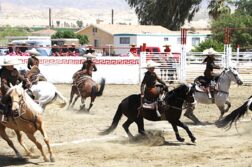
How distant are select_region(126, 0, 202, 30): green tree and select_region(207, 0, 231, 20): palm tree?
28.1ft

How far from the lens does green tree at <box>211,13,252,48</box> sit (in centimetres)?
4622

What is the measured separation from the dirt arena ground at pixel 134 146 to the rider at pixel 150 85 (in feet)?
2.69

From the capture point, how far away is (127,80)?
2588cm

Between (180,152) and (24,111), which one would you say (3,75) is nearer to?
(24,111)

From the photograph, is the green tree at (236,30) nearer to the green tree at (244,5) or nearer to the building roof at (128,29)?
the building roof at (128,29)

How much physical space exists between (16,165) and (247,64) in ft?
63.9

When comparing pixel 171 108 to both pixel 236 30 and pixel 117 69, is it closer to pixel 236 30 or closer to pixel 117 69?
pixel 117 69

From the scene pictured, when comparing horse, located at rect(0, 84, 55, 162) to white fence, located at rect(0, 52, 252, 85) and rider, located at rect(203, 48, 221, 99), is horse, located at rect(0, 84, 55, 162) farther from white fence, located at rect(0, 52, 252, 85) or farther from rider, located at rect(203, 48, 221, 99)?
white fence, located at rect(0, 52, 252, 85)

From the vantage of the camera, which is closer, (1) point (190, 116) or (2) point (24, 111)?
(2) point (24, 111)

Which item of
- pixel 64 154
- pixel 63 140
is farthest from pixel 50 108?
pixel 64 154

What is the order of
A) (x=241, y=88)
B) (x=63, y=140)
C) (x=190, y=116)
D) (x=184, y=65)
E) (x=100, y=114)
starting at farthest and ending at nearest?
(x=184, y=65) → (x=241, y=88) → (x=100, y=114) → (x=190, y=116) → (x=63, y=140)

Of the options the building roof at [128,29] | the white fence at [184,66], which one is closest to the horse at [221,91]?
the white fence at [184,66]

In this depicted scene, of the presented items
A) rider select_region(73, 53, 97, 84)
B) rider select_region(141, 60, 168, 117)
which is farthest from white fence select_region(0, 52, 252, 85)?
rider select_region(141, 60, 168, 117)

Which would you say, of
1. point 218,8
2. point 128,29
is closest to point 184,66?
point 128,29
